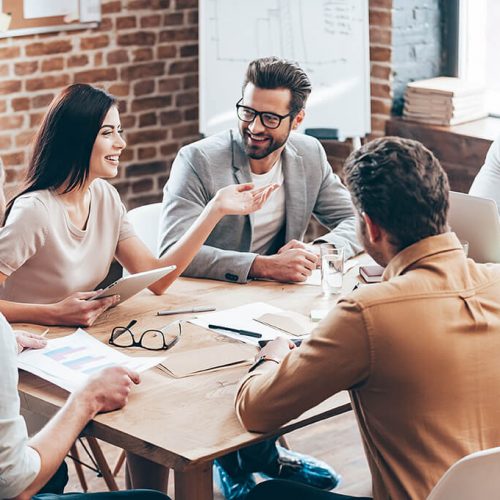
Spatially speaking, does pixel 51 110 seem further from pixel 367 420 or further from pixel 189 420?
pixel 367 420

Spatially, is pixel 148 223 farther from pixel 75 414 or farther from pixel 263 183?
pixel 75 414

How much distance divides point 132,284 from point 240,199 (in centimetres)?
55

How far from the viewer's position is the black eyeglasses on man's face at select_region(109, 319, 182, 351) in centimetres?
242

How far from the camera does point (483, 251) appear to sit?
2.94 meters

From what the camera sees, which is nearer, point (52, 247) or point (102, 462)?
point (52, 247)

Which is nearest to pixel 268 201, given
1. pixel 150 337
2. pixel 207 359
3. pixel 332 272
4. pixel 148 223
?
pixel 148 223

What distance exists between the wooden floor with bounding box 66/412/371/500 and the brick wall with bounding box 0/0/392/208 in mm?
1596

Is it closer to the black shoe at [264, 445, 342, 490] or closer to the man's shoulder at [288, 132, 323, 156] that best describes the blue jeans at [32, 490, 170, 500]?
the black shoe at [264, 445, 342, 490]

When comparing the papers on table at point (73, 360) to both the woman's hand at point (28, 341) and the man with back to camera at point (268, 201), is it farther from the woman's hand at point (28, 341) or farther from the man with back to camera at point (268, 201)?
the man with back to camera at point (268, 201)

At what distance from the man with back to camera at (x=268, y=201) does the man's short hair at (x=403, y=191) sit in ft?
3.51

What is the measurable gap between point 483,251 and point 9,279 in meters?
1.37

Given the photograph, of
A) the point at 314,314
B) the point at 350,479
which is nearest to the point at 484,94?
the point at 350,479

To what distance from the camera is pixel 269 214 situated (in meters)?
3.31

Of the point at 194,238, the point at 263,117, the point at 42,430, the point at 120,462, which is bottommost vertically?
the point at 120,462
